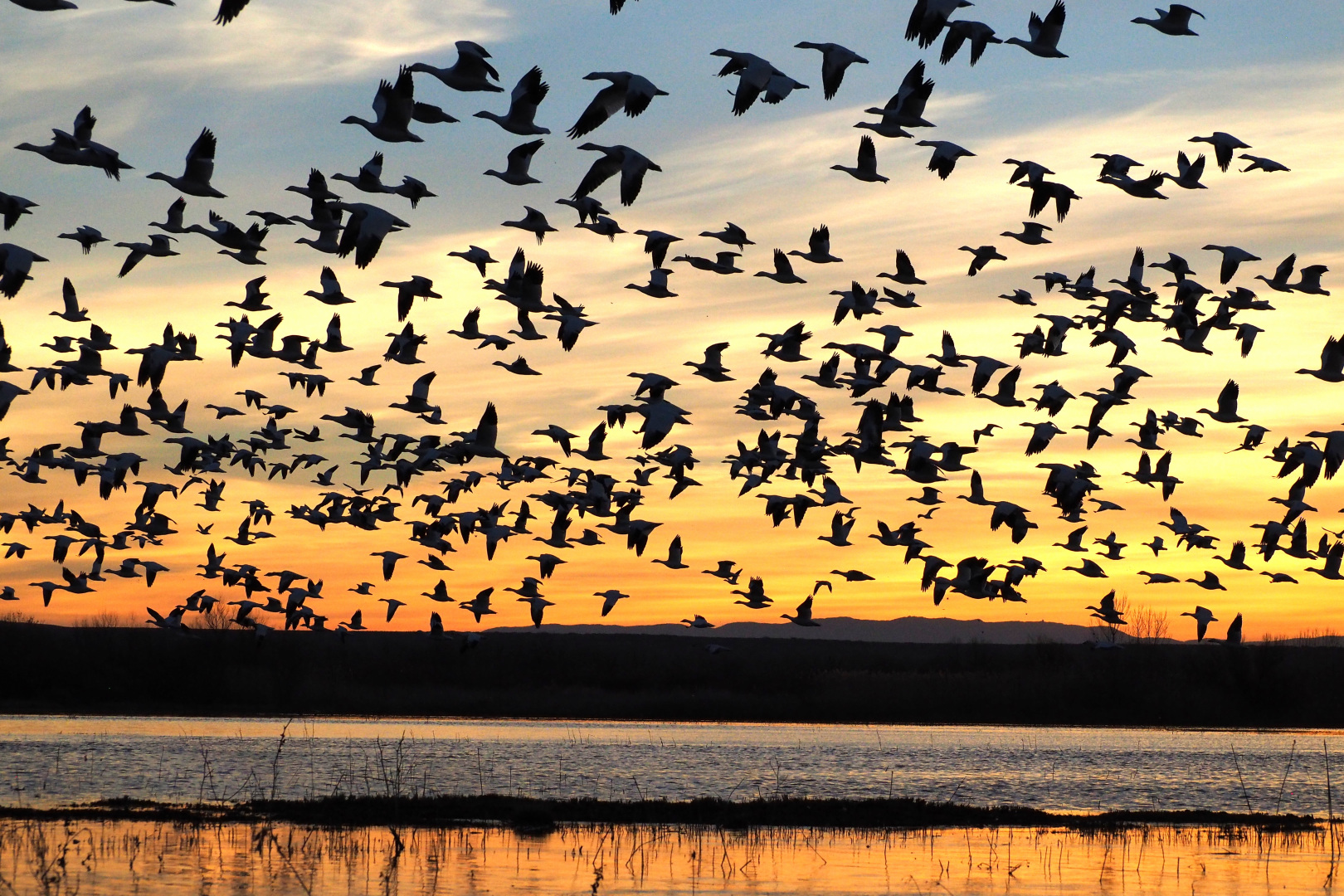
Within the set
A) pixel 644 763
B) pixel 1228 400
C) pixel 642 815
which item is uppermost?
pixel 1228 400

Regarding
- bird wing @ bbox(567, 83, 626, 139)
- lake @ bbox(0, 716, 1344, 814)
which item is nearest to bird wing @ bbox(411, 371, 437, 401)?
lake @ bbox(0, 716, 1344, 814)

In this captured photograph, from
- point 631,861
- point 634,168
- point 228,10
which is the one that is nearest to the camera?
point 228,10

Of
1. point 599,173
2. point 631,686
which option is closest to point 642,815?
point 599,173

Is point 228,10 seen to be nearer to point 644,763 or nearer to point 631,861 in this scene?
point 631,861

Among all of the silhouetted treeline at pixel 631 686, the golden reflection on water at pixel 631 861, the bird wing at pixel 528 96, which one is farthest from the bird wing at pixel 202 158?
the silhouetted treeline at pixel 631 686

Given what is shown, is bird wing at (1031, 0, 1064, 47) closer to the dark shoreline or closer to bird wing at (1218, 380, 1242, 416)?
bird wing at (1218, 380, 1242, 416)

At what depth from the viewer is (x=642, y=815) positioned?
33188 millimetres

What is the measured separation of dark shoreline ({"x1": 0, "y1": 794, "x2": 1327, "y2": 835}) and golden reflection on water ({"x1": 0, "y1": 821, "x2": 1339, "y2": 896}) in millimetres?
747

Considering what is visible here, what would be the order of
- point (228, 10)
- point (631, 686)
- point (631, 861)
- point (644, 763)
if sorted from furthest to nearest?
point (631, 686), point (644, 763), point (631, 861), point (228, 10)

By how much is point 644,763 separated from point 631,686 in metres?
29.2

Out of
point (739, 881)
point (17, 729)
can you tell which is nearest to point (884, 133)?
point (739, 881)

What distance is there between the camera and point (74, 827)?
28672mm

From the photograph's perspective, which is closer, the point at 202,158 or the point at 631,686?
the point at 202,158

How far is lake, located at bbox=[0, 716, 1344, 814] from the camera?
38062 mm
